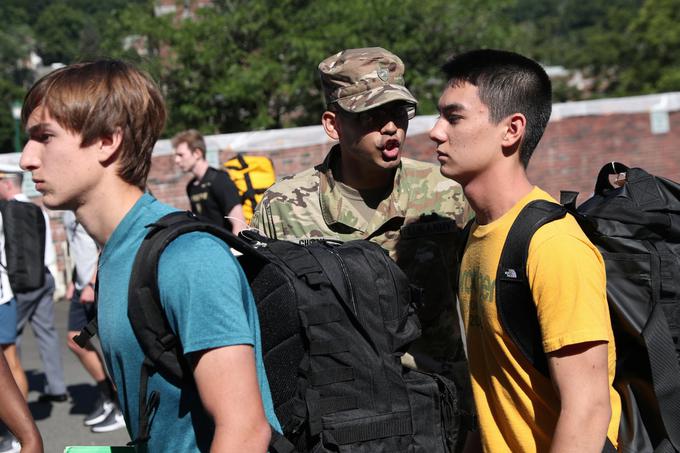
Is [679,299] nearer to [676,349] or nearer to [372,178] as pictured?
[676,349]

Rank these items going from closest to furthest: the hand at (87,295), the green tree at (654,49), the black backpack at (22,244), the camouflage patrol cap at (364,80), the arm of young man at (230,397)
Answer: the arm of young man at (230,397) → the camouflage patrol cap at (364,80) → the black backpack at (22,244) → the hand at (87,295) → the green tree at (654,49)

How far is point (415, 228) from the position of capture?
3.35 metres

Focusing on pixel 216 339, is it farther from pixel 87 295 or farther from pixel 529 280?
pixel 87 295

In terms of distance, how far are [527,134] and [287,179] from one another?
1269 mm

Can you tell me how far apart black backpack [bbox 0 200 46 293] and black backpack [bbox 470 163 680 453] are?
4647 mm

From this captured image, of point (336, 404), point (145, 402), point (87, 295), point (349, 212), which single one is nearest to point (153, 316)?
point (145, 402)

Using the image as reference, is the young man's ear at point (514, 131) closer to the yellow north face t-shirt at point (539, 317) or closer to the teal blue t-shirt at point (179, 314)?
the yellow north face t-shirt at point (539, 317)

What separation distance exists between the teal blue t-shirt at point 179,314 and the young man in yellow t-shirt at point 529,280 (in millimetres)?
654

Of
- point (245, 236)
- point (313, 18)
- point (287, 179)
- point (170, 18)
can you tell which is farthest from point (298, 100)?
point (245, 236)

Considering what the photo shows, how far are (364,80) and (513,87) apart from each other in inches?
34.3

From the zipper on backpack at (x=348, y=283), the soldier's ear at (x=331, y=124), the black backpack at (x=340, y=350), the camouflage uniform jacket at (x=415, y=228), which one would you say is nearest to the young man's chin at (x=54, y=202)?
the black backpack at (x=340, y=350)

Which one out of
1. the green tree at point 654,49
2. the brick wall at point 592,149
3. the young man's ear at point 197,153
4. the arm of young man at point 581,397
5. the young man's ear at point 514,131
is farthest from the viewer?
the green tree at point 654,49

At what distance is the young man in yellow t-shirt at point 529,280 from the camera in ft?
7.06

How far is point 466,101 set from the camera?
8.45ft
